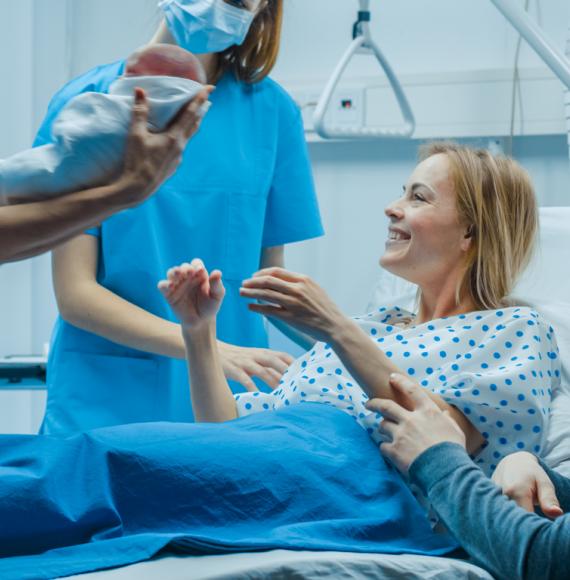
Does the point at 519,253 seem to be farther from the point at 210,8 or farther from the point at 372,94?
the point at 372,94

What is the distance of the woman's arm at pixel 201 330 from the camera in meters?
1.69

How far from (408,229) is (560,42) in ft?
4.12

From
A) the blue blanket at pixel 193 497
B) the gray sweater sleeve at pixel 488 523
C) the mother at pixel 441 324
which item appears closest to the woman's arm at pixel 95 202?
the blue blanket at pixel 193 497

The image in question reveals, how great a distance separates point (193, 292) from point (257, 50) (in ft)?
2.14

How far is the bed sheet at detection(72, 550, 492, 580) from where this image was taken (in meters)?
1.04

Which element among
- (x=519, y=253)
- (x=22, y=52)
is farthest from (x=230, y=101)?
(x=22, y=52)

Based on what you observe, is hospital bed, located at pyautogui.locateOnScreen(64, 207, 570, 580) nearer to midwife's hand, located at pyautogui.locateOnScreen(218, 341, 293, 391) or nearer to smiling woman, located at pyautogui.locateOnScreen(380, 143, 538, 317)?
smiling woman, located at pyautogui.locateOnScreen(380, 143, 538, 317)

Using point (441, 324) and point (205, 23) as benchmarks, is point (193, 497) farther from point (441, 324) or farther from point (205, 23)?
point (205, 23)

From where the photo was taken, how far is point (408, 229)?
1836mm

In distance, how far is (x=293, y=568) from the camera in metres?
1.07

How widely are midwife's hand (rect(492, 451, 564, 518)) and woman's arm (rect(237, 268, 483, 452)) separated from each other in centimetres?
20

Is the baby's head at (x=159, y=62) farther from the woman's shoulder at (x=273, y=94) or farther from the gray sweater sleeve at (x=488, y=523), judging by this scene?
the woman's shoulder at (x=273, y=94)

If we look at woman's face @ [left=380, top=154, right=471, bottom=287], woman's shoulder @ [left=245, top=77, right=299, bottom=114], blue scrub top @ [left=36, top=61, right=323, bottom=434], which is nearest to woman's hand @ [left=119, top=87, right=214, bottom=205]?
woman's face @ [left=380, top=154, right=471, bottom=287]

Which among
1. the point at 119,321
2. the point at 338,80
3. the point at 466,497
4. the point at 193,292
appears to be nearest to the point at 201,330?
the point at 193,292
